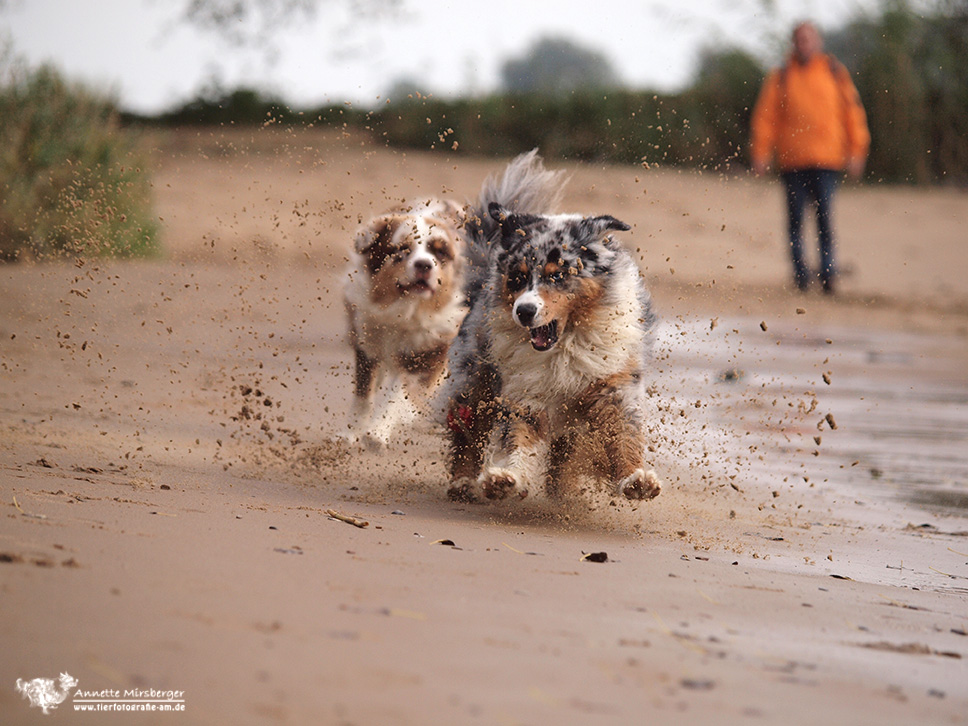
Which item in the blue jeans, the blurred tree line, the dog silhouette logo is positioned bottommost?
the dog silhouette logo

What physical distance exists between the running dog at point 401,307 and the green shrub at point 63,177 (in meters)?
4.77

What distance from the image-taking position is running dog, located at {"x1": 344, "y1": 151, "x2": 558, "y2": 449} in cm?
647

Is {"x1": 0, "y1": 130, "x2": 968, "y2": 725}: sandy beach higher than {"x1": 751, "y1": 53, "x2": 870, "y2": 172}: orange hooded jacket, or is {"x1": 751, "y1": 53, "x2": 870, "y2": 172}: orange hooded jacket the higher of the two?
{"x1": 751, "y1": 53, "x2": 870, "y2": 172}: orange hooded jacket

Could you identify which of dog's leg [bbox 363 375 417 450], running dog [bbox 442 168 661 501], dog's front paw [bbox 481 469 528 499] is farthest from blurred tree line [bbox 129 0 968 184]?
dog's front paw [bbox 481 469 528 499]

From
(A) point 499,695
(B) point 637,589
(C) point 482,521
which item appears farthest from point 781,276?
(A) point 499,695

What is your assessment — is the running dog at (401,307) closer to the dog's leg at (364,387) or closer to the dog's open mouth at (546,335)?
the dog's leg at (364,387)

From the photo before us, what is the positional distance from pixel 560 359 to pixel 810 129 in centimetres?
895

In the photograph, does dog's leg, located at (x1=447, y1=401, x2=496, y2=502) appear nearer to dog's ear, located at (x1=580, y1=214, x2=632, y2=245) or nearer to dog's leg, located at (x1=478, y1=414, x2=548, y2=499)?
dog's leg, located at (x1=478, y1=414, x2=548, y2=499)

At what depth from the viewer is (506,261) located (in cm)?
502

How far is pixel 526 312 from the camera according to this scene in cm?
467

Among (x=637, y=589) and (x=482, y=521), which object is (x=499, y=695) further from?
(x=482, y=521)

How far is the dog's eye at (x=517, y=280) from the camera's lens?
4.89 metres

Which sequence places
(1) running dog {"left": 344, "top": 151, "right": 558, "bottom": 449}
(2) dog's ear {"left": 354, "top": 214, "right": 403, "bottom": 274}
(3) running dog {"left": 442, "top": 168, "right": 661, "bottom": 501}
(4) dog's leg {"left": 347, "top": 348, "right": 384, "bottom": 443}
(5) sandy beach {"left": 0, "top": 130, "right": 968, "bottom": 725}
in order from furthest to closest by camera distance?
(4) dog's leg {"left": 347, "top": 348, "right": 384, "bottom": 443} → (2) dog's ear {"left": 354, "top": 214, "right": 403, "bottom": 274} → (1) running dog {"left": 344, "top": 151, "right": 558, "bottom": 449} → (3) running dog {"left": 442, "top": 168, "right": 661, "bottom": 501} → (5) sandy beach {"left": 0, "top": 130, "right": 968, "bottom": 725}

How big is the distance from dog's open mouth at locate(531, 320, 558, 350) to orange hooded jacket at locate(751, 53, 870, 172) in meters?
8.55
